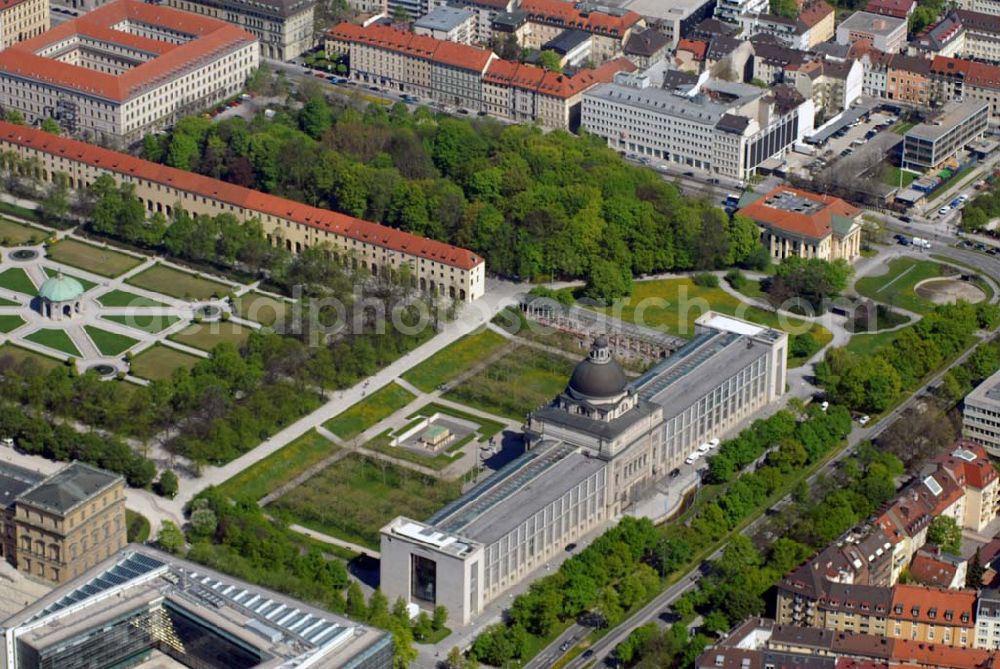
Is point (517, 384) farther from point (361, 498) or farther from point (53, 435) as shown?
point (53, 435)

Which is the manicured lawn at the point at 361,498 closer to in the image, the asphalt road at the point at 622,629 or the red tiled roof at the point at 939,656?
the asphalt road at the point at 622,629

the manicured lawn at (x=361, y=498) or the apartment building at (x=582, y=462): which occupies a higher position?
the apartment building at (x=582, y=462)

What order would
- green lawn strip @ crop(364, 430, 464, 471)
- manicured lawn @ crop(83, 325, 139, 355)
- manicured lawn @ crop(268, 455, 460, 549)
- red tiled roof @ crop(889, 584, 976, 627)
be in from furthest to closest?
manicured lawn @ crop(83, 325, 139, 355), green lawn strip @ crop(364, 430, 464, 471), manicured lawn @ crop(268, 455, 460, 549), red tiled roof @ crop(889, 584, 976, 627)

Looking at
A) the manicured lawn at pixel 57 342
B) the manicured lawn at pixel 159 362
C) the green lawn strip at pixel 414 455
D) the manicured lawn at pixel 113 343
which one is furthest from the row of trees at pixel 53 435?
the green lawn strip at pixel 414 455

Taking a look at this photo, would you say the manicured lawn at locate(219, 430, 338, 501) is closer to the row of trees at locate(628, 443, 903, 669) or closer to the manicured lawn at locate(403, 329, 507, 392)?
the manicured lawn at locate(403, 329, 507, 392)

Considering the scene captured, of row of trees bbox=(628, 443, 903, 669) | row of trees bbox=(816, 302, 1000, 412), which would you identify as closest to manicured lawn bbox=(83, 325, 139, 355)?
row of trees bbox=(628, 443, 903, 669)

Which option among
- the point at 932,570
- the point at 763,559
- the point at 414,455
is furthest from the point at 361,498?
the point at 932,570
